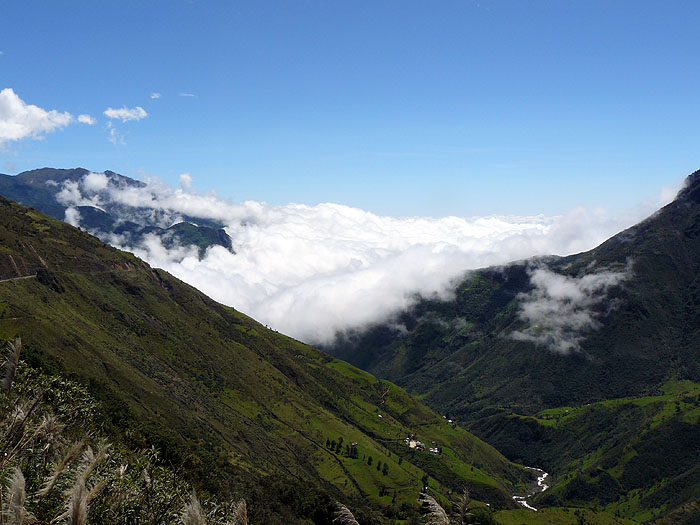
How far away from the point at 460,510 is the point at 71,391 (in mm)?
82629

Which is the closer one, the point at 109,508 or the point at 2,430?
the point at 109,508

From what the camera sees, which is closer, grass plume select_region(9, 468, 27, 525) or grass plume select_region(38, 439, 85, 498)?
grass plume select_region(9, 468, 27, 525)

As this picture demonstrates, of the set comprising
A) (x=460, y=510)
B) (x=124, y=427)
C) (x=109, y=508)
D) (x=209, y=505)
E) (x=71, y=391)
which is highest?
(x=460, y=510)

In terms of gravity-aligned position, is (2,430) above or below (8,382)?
below

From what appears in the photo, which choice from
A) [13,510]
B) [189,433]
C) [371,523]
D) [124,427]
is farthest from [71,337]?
[13,510]

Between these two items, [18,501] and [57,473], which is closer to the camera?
[18,501]

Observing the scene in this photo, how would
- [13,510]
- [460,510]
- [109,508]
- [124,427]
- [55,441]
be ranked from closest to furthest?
1. [13,510]
2. [460,510]
3. [109,508]
4. [55,441]
5. [124,427]

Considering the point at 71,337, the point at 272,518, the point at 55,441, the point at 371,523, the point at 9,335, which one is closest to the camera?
the point at 55,441

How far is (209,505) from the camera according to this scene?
67938 millimetres

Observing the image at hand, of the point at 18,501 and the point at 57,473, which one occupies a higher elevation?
the point at 18,501

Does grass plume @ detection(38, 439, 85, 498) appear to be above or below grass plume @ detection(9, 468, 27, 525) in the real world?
below

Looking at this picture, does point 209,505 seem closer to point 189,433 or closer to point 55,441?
point 55,441

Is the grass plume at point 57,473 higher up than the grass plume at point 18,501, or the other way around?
the grass plume at point 18,501

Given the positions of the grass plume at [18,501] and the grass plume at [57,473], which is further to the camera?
the grass plume at [57,473]
